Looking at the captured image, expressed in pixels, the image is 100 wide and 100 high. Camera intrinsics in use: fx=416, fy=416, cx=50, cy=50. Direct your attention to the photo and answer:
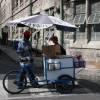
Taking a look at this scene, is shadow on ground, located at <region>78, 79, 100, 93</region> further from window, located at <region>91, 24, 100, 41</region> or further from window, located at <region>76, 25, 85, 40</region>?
window, located at <region>76, 25, 85, 40</region>

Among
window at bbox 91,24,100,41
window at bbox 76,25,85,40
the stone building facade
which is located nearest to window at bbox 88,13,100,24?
the stone building facade

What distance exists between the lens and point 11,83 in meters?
12.3

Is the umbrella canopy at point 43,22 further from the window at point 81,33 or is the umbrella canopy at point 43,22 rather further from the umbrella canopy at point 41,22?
the window at point 81,33

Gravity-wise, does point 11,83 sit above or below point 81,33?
below

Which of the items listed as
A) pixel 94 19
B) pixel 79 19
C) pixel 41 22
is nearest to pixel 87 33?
pixel 94 19

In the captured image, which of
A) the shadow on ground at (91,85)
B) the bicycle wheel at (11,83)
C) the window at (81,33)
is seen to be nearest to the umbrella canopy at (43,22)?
the bicycle wheel at (11,83)

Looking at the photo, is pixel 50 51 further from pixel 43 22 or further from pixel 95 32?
pixel 95 32

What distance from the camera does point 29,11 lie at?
110ft

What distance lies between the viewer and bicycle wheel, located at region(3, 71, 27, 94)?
11703 millimetres

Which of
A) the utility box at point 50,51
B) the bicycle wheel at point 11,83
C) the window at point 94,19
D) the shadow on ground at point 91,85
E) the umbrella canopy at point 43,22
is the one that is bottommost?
the shadow on ground at point 91,85

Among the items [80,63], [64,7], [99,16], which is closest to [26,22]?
[80,63]

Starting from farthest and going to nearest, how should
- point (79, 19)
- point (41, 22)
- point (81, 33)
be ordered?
point (81, 33) → point (79, 19) → point (41, 22)

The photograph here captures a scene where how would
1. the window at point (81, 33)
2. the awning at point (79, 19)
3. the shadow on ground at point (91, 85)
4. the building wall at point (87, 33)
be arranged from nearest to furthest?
1. the shadow on ground at point (91, 85)
2. the building wall at point (87, 33)
3. the awning at point (79, 19)
4. the window at point (81, 33)

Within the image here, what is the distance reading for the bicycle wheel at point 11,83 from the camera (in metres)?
11.7
